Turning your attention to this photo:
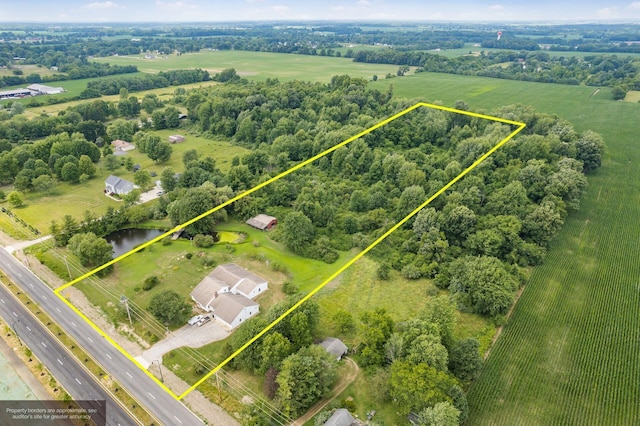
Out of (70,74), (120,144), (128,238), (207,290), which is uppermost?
(70,74)

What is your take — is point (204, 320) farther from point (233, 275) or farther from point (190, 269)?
point (190, 269)

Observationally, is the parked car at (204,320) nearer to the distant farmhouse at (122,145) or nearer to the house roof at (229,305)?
the house roof at (229,305)

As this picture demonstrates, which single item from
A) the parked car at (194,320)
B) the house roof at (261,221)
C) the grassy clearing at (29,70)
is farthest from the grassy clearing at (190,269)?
the grassy clearing at (29,70)

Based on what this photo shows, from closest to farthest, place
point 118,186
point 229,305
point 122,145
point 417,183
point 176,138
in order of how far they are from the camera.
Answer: point 229,305
point 417,183
point 118,186
point 122,145
point 176,138

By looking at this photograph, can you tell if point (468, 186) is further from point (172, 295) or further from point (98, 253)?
point (98, 253)

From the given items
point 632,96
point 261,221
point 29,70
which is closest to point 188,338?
point 261,221

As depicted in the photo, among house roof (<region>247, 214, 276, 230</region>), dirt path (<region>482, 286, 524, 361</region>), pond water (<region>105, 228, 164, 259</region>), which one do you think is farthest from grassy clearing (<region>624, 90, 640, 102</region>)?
pond water (<region>105, 228, 164, 259</region>)
